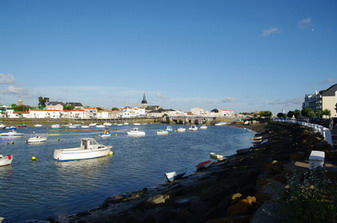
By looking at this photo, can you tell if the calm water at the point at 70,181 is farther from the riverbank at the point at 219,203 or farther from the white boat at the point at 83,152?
the riverbank at the point at 219,203

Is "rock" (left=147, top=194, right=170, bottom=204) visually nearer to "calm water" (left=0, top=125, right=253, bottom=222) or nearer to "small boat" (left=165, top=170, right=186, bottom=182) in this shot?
"calm water" (left=0, top=125, right=253, bottom=222)

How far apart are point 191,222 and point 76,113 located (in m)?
191

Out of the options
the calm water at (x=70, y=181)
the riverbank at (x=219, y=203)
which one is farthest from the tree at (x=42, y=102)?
the riverbank at (x=219, y=203)

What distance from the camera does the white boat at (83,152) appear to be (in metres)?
34.2

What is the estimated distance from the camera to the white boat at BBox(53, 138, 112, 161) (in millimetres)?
34244

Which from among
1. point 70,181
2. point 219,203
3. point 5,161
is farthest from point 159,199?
point 5,161

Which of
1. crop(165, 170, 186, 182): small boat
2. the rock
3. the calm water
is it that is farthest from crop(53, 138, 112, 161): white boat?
the rock

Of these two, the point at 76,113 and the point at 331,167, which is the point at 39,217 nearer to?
the point at 331,167

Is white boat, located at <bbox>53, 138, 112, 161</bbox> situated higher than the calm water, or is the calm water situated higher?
white boat, located at <bbox>53, 138, 112, 161</bbox>

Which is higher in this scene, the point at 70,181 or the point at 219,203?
the point at 219,203

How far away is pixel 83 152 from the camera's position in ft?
117

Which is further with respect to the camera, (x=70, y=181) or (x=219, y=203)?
(x=70, y=181)

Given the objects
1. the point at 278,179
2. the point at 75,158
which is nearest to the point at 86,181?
the point at 75,158

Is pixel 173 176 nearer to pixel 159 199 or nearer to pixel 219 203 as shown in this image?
pixel 159 199
